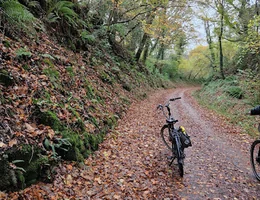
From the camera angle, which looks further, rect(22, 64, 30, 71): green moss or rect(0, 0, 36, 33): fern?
rect(0, 0, 36, 33): fern

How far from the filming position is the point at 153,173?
4559 mm

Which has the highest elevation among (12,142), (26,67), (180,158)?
(26,67)

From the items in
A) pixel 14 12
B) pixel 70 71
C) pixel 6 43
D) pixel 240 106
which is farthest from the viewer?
pixel 240 106

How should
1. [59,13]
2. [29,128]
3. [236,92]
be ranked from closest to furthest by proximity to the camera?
[29,128] → [59,13] → [236,92]

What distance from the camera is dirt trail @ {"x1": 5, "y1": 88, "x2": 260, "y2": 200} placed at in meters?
3.69

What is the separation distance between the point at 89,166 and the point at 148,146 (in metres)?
2.26

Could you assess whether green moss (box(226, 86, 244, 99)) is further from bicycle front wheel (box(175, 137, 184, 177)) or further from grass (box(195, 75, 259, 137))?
bicycle front wheel (box(175, 137, 184, 177))

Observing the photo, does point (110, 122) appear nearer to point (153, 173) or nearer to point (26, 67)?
point (153, 173)

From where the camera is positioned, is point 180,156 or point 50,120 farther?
point 180,156

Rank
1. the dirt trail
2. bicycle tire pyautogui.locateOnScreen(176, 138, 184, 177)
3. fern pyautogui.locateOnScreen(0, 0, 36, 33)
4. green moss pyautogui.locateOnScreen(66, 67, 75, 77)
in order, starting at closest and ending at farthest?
the dirt trail
bicycle tire pyautogui.locateOnScreen(176, 138, 184, 177)
fern pyautogui.locateOnScreen(0, 0, 36, 33)
green moss pyautogui.locateOnScreen(66, 67, 75, 77)

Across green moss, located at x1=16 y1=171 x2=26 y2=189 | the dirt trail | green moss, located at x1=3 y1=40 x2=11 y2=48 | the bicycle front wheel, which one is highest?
green moss, located at x1=3 y1=40 x2=11 y2=48

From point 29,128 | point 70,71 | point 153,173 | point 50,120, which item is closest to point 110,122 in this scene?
point 70,71

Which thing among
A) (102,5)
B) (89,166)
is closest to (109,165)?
→ (89,166)

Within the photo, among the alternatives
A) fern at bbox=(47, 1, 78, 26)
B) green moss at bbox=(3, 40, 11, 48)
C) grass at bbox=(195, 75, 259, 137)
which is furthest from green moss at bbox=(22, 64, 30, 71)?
grass at bbox=(195, 75, 259, 137)
